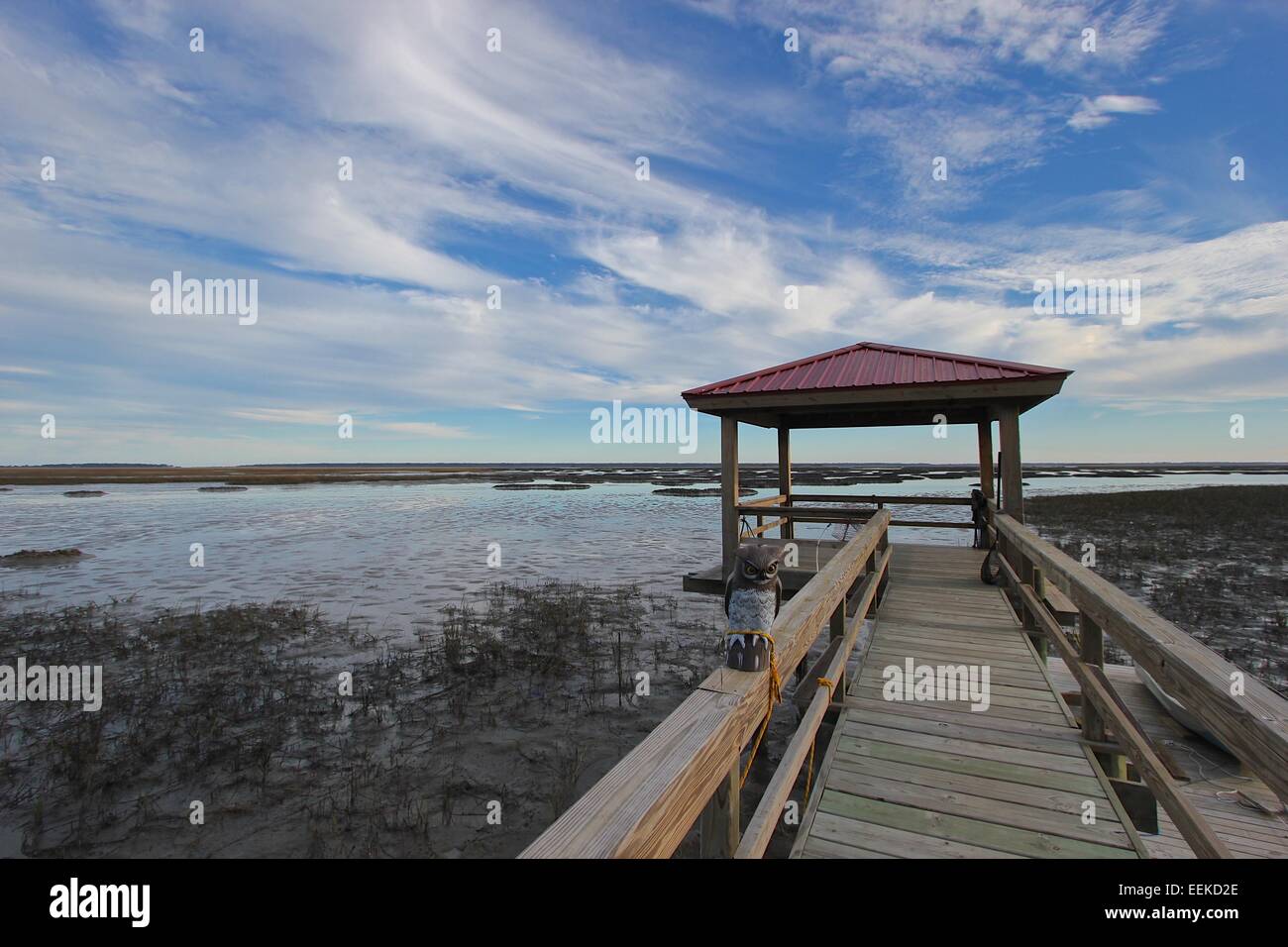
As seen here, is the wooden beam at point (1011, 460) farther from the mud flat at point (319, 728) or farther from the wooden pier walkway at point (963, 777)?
the mud flat at point (319, 728)

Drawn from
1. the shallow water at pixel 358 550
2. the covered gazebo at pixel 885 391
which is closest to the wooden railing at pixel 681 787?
the covered gazebo at pixel 885 391

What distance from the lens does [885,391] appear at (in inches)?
310

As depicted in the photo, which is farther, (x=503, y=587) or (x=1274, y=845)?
(x=503, y=587)

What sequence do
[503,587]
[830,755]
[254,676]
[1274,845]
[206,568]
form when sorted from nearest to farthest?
[830,755] < [1274,845] < [254,676] < [503,587] < [206,568]

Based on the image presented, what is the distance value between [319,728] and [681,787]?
21.9 feet

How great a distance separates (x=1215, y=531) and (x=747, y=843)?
28.3 metres

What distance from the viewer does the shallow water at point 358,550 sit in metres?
12.8

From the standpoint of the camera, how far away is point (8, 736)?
20.2 feet

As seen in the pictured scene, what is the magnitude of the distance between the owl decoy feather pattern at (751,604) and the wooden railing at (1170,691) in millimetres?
1439

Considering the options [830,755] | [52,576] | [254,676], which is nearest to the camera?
[830,755]

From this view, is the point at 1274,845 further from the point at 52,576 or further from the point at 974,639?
the point at 52,576
